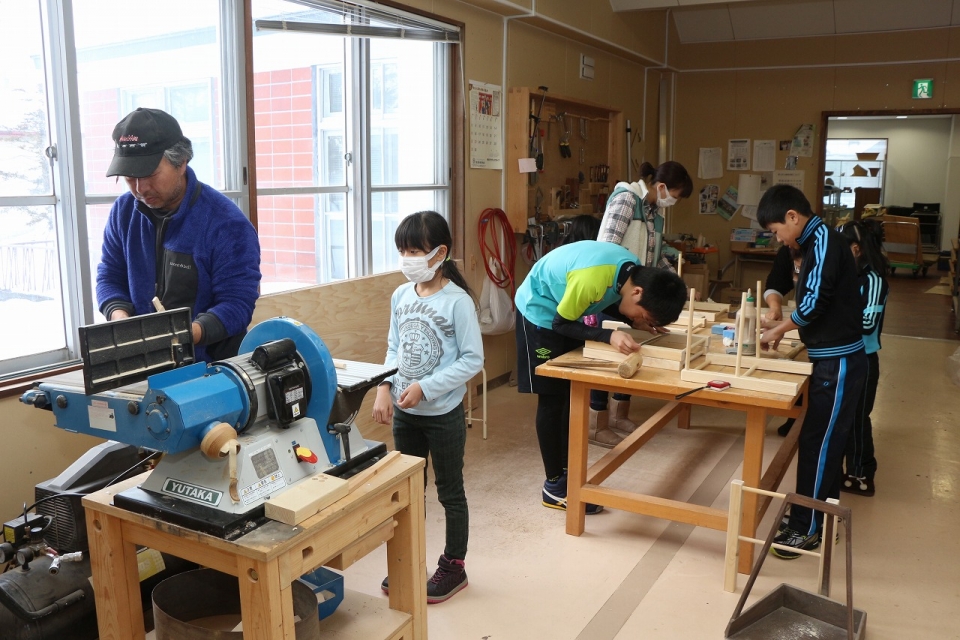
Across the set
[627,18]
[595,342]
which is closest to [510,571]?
[595,342]

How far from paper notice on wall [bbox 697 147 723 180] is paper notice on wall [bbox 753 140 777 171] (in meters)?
0.32

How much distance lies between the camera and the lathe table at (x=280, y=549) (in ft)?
4.67

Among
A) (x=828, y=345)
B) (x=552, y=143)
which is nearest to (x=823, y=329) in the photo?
(x=828, y=345)

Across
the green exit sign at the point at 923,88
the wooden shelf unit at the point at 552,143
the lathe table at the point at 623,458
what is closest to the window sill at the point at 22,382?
the lathe table at the point at 623,458

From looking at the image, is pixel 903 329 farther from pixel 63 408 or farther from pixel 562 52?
pixel 63 408

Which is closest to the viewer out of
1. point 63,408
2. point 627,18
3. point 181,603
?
point 63,408

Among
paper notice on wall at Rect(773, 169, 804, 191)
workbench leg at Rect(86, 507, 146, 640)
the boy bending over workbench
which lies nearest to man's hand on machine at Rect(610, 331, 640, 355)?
the boy bending over workbench

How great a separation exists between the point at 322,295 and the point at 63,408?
2.03 m

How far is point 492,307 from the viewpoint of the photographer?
4.81 meters

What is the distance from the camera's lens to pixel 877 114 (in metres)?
6.88

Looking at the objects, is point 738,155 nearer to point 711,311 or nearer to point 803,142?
point 803,142

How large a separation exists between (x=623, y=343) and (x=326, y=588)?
4.81 feet

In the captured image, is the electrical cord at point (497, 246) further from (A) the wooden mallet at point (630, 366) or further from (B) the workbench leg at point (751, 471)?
(B) the workbench leg at point (751, 471)

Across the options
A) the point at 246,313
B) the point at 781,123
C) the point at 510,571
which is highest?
the point at 781,123
